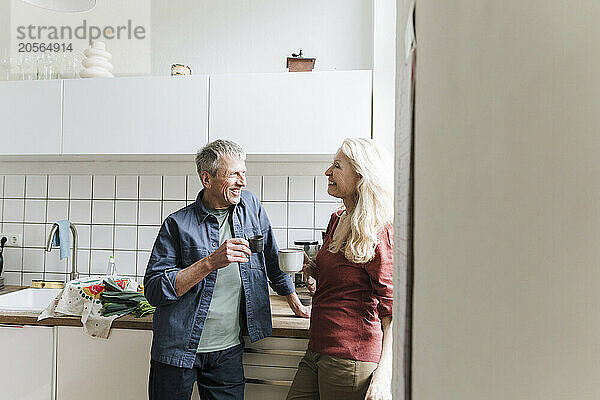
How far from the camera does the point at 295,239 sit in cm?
291

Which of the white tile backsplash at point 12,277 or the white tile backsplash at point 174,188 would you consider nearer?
the white tile backsplash at point 174,188

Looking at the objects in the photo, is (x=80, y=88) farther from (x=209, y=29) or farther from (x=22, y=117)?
(x=209, y=29)

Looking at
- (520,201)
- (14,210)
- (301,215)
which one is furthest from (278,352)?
(520,201)

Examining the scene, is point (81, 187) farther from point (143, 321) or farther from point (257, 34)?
point (257, 34)

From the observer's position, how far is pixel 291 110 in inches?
101

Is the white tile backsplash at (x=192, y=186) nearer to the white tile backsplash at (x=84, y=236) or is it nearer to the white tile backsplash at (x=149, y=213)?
the white tile backsplash at (x=149, y=213)

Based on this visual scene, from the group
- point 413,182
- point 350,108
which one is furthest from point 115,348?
point 413,182

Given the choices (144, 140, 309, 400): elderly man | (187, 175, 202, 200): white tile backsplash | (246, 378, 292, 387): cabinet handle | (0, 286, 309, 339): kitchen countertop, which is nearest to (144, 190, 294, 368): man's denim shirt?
(144, 140, 309, 400): elderly man

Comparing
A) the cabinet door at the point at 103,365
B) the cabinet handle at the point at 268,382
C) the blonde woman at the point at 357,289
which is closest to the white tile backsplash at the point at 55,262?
the cabinet door at the point at 103,365

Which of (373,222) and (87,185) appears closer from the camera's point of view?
(373,222)

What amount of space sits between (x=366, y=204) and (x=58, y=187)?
199 cm

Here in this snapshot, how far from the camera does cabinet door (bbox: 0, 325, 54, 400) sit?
245cm

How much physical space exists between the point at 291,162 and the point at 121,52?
1.12 meters

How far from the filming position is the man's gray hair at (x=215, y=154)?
2.03m
